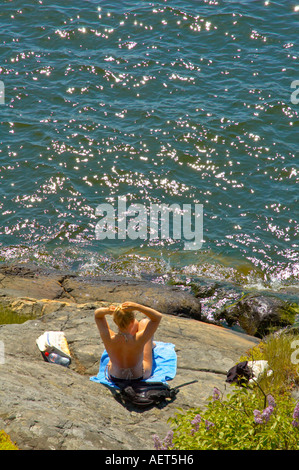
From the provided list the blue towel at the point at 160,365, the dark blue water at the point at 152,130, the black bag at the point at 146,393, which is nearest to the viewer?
the black bag at the point at 146,393

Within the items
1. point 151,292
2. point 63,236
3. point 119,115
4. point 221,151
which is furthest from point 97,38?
point 151,292

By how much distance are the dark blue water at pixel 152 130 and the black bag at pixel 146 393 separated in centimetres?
625

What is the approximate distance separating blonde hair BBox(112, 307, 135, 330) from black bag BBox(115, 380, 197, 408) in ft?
2.57

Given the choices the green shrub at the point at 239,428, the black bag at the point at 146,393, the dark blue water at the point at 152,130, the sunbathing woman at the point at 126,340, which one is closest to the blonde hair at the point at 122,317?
the sunbathing woman at the point at 126,340

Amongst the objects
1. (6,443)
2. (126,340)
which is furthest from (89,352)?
(6,443)

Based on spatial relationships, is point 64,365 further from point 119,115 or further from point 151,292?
point 119,115

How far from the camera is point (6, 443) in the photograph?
4859 millimetres

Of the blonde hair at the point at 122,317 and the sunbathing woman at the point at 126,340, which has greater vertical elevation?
the blonde hair at the point at 122,317

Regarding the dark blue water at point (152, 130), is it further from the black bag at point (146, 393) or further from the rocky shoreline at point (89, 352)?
the black bag at point (146, 393)

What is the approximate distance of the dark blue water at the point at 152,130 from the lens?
1416 centimetres

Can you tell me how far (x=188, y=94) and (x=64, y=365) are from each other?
12.5m

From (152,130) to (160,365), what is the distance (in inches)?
416

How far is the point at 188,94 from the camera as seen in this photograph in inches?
717

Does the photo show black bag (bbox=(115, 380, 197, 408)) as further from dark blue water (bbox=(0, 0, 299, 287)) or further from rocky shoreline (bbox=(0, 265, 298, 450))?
dark blue water (bbox=(0, 0, 299, 287))
